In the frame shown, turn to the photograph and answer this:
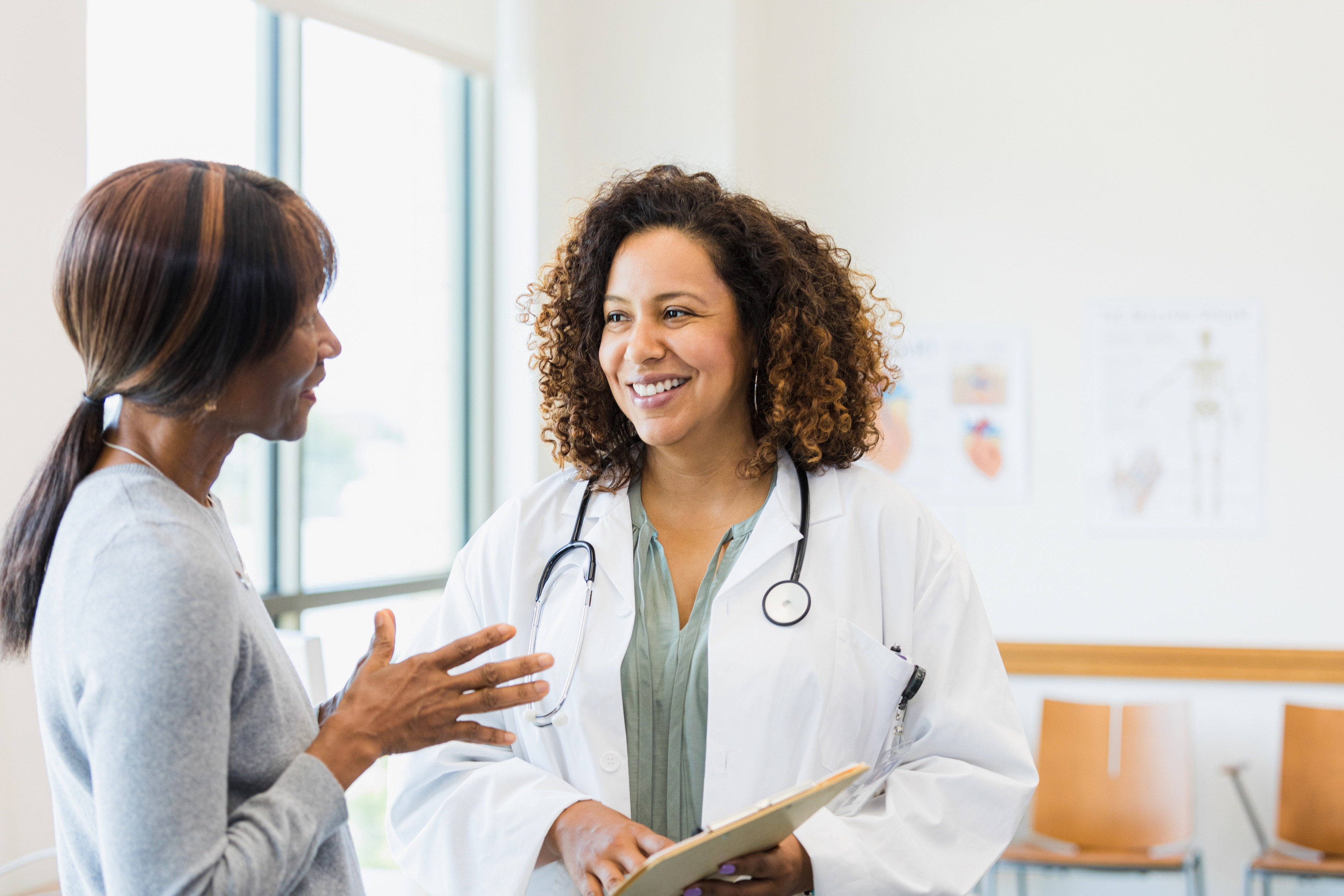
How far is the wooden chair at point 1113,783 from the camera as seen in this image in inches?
127

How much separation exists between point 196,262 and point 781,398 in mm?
895

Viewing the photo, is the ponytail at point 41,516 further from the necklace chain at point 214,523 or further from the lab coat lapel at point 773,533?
the lab coat lapel at point 773,533

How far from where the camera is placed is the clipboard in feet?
3.40

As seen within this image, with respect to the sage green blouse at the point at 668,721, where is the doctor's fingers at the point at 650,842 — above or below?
below

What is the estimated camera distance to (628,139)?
371cm

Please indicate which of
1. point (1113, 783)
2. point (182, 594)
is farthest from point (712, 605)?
point (1113, 783)

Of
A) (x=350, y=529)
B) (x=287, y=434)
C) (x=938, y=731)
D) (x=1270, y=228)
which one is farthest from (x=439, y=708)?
(x=1270, y=228)

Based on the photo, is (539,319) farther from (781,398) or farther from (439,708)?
(439,708)

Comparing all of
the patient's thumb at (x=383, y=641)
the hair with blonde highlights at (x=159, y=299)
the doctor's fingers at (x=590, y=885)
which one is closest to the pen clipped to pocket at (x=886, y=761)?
the doctor's fingers at (x=590, y=885)

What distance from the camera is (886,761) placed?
4.78 ft

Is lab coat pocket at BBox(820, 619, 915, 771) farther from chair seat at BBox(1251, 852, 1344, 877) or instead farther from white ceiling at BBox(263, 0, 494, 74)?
white ceiling at BBox(263, 0, 494, 74)

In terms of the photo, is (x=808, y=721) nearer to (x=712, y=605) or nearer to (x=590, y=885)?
(x=712, y=605)

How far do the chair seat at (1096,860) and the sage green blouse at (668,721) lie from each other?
1.86 m

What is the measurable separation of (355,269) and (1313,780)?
3152mm
